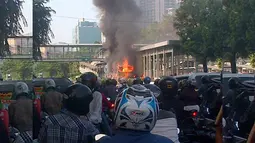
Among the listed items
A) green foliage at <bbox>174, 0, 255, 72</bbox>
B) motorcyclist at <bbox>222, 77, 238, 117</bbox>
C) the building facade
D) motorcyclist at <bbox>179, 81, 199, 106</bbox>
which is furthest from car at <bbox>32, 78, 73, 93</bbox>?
green foliage at <bbox>174, 0, 255, 72</bbox>

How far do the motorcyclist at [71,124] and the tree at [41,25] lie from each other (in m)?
2.85

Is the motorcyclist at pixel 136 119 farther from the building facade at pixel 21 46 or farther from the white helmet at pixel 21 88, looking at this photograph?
the white helmet at pixel 21 88

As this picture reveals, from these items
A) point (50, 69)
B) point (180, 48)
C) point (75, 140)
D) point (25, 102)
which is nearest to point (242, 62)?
point (180, 48)

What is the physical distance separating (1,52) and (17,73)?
0.61 m

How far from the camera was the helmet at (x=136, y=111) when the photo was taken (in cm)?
339

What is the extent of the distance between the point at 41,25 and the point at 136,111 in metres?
4.83

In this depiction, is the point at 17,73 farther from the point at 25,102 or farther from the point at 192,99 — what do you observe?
the point at 192,99

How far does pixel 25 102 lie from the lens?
759cm

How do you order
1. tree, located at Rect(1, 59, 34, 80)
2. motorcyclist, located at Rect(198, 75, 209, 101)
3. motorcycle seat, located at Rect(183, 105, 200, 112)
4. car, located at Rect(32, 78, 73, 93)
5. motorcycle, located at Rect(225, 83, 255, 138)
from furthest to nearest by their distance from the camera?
motorcycle seat, located at Rect(183, 105, 200, 112) < motorcyclist, located at Rect(198, 75, 209, 101) < car, located at Rect(32, 78, 73, 93) < motorcycle, located at Rect(225, 83, 255, 138) < tree, located at Rect(1, 59, 34, 80)

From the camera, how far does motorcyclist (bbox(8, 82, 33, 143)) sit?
7305 millimetres

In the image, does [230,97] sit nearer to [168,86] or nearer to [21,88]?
[168,86]

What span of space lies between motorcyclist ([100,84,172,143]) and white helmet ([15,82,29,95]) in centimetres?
418

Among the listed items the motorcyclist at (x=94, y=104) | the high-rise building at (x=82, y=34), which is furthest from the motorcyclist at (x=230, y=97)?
the high-rise building at (x=82, y=34)

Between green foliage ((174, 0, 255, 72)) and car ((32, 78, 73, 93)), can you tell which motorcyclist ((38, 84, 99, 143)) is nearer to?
car ((32, 78, 73, 93))
